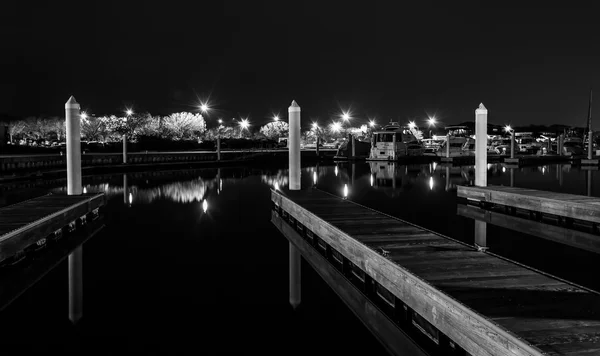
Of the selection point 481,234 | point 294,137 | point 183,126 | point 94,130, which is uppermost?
point 183,126

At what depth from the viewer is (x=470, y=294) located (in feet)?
14.4

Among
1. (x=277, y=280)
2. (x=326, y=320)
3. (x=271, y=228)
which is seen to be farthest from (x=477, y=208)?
(x=326, y=320)

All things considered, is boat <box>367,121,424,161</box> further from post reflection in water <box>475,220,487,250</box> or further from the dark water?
post reflection in water <box>475,220,487,250</box>

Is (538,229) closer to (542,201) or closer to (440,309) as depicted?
(542,201)

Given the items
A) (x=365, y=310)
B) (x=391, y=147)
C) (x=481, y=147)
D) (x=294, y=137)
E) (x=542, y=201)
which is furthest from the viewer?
(x=391, y=147)

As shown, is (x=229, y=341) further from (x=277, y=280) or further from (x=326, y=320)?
(x=277, y=280)

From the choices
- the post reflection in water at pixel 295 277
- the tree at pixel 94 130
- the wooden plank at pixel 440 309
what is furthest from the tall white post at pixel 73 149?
the tree at pixel 94 130

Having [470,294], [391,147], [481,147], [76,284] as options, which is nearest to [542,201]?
[481,147]

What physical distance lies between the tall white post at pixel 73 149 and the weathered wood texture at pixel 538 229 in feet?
32.0

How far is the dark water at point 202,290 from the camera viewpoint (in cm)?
477

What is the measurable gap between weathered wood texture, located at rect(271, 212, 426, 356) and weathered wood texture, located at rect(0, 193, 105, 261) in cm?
431

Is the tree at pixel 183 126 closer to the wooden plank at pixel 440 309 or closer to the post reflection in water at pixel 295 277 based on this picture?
the post reflection in water at pixel 295 277

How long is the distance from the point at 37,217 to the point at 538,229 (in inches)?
390

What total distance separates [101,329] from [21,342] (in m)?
0.71
